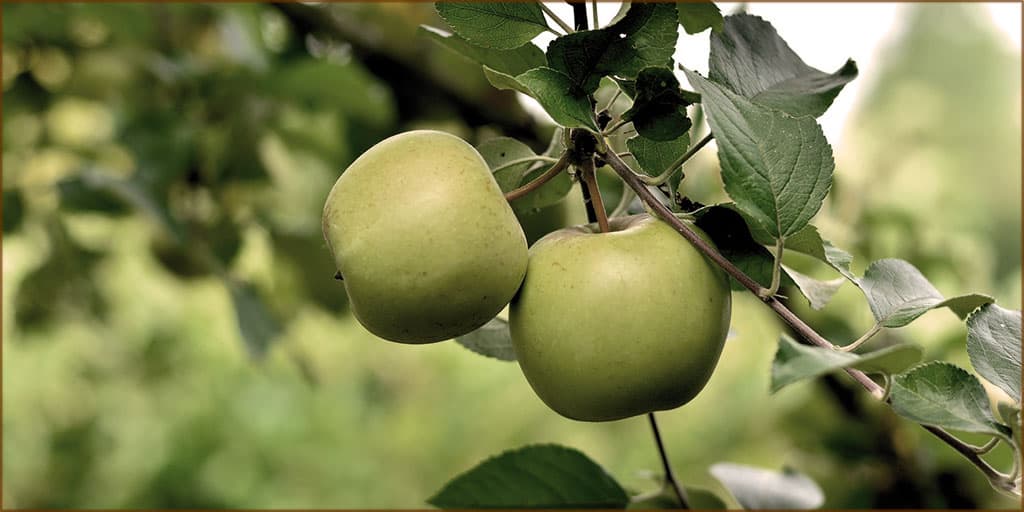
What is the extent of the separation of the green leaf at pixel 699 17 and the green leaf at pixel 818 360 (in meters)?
0.13

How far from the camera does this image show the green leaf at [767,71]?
12.7 inches

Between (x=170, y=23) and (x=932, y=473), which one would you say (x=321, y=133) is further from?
(x=932, y=473)

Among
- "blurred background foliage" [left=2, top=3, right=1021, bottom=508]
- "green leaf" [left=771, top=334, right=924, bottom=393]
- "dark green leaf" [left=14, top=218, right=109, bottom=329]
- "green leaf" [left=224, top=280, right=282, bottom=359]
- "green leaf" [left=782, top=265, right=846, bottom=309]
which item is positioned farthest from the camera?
"dark green leaf" [left=14, top=218, right=109, bottom=329]

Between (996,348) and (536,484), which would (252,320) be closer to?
(536,484)

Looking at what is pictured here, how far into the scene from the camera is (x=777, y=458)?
1.68 m

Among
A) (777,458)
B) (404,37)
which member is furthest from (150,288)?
(777,458)

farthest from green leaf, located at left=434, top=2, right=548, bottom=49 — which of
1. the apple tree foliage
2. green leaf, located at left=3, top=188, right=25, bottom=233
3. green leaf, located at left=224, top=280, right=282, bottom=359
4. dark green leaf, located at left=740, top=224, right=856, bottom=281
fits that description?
green leaf, located at left=3, top=188, right=25, bottom=233

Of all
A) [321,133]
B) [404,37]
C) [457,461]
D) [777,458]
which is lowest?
[457,461]

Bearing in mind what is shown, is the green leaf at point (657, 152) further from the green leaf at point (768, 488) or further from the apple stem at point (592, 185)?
the green leaf at point (768, 488)

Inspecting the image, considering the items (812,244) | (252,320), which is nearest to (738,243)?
(812,244)

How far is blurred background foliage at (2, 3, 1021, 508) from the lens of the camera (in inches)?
34.6

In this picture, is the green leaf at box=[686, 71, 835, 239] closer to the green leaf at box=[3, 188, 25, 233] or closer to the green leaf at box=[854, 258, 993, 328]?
the green leaf at box=[854, 258, 993, 328]

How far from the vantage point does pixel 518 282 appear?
32 cm

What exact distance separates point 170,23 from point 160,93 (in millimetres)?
98
